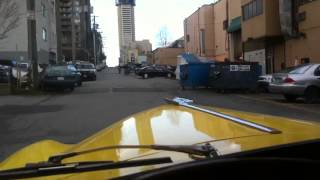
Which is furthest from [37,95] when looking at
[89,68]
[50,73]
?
[89,68]

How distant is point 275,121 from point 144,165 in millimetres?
1317

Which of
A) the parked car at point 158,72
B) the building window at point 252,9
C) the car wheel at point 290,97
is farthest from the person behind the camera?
the parked car at point 158,72

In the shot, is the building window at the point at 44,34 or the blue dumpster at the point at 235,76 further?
the building window at the point at 44,34

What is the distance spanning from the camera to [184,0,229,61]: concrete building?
68.2 m

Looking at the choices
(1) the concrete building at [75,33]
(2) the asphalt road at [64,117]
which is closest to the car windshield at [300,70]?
(2) the asphalt road at [64,117]

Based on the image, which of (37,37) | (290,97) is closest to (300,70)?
(290,97)

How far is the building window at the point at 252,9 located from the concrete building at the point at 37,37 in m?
24.5

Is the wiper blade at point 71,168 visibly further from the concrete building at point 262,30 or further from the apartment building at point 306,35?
the concrete building at point 262,30

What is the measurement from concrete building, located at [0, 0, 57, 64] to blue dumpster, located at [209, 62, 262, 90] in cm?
3293

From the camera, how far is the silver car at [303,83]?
22.7 meters

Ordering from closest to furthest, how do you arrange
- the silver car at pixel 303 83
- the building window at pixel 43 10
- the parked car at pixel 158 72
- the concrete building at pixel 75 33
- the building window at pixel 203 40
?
the silver car at pixel 303 83 → the parked car at pixel 158 72 → the building window at pixel 203 40 → the building window at pixel 43 10 → the concrete building at pixel 75 33

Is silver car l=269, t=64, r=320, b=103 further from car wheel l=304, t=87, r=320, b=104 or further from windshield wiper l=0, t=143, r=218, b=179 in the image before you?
windshield wiper l=0, t=143, r=218, b=179

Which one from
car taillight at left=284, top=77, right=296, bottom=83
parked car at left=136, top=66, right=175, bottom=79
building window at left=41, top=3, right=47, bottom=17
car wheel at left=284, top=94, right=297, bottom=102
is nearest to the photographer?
car taillight at left=284, top=77, right=296, bottom=83

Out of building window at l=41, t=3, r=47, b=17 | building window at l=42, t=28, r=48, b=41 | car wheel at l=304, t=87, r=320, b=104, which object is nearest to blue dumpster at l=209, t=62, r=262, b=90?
car wheel at l=304, t=87, r=320, b=104
